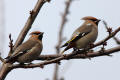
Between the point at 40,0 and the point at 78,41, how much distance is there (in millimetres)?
1032

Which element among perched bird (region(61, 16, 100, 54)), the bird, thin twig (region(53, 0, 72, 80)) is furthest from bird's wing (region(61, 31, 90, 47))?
the bird

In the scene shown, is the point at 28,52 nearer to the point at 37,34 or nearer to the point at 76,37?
the point at 76,37

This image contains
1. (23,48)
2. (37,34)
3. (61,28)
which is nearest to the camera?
(23,48)

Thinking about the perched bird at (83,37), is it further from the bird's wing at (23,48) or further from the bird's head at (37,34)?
the bird's head at (37,34)

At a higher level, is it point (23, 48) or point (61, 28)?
Result: point (61, 28)

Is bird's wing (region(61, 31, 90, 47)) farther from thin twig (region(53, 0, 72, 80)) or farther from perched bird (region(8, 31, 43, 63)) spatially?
perched bird (region(8, 31, 43, 63))

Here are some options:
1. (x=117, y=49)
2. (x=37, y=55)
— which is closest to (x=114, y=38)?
(x=117, y=49)

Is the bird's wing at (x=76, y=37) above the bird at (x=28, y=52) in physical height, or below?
above

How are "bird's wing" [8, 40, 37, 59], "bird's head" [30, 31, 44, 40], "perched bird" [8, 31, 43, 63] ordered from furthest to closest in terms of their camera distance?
"bird's head" [30, 31, 44, 40] < "perched bird" [8, 31, 43, 63] < "bird's wing" [8, 40, 37, 59]

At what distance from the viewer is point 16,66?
356 cm

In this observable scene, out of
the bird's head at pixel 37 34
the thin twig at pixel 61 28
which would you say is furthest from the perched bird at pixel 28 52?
the bird's head at pixel 37 34

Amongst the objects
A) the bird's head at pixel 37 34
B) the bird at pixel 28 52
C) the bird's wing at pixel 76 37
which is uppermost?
the bird's head at pixel 37 34

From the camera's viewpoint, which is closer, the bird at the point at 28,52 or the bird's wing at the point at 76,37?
the bird at the point at 28,52

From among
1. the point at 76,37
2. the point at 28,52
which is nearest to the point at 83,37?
the point at 76,37
